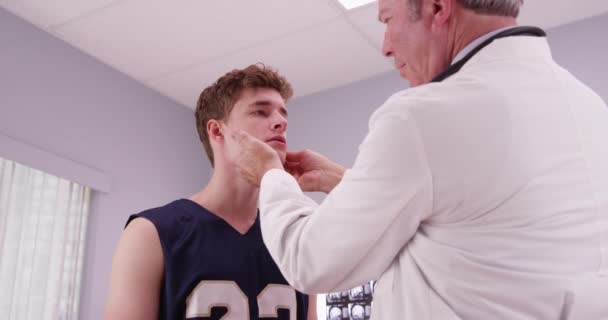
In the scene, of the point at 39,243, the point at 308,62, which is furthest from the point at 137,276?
the point at 308,62

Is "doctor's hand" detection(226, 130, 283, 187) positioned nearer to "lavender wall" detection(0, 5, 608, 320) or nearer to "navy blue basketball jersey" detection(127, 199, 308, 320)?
"navy blue basketball jersey" detection(127, 199, 308, 320)

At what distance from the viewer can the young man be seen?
173 cm

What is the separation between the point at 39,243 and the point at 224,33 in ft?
4.92

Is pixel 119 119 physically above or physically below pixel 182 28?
below

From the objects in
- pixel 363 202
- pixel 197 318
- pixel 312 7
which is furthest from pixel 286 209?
pixel 312 7

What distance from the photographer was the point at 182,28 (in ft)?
11.3

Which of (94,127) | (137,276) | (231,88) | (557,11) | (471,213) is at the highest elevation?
(557,11)

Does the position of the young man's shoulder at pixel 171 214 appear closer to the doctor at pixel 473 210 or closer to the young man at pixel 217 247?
the young man at pixel 217 247

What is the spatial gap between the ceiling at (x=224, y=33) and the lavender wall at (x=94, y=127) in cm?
12

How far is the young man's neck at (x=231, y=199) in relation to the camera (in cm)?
200

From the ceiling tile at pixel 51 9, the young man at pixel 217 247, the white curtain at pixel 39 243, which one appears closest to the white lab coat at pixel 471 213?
the young man at pixel 217 247

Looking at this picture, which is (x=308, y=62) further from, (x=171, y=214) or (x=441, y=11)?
(x=441, y=11)

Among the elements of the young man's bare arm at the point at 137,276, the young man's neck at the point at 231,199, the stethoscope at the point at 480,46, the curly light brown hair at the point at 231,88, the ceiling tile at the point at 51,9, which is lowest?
the young man's bare arm at the point at 137,276

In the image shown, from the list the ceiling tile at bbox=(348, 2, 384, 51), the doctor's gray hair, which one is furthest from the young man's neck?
the ceiling tile at bbox=(348, 2, 384, 51)
